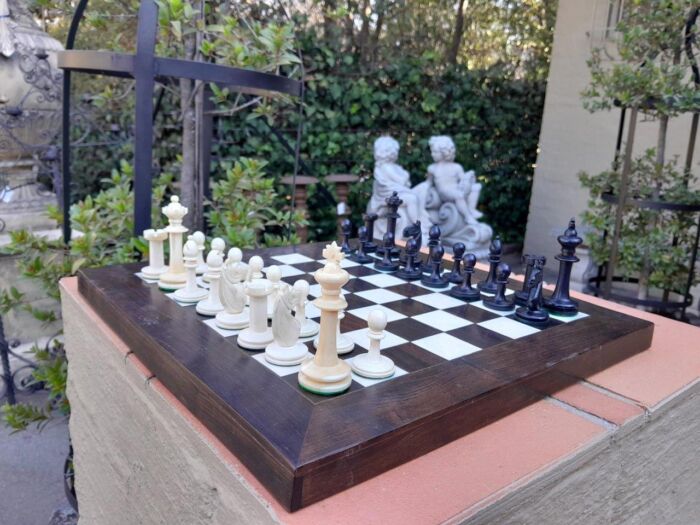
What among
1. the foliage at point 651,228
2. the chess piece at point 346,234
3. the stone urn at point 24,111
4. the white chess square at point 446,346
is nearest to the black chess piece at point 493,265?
the white chess square at point 446,346

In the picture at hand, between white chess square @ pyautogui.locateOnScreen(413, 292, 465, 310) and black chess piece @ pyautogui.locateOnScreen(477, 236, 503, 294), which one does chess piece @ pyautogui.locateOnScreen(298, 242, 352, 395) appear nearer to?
white chess square @ pyautogui.locateOnScreen(413, 292, 465, 310)

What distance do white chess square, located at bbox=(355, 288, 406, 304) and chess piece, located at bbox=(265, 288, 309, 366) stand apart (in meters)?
0.41

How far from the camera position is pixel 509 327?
1296mm

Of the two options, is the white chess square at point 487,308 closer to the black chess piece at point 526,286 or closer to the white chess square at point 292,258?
the black chess piece at point 526,286

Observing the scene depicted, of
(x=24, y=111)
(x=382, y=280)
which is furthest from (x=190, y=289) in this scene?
(x=24, y=111)

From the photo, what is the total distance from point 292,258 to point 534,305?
783 mm

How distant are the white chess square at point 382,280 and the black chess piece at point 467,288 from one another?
0.56 feet

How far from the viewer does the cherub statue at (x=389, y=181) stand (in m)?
4.97

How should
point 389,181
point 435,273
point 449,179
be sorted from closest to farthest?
point 435,273
point 389,181
point 449,179

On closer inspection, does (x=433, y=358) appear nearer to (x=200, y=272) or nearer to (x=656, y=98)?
(x=200, y=272)

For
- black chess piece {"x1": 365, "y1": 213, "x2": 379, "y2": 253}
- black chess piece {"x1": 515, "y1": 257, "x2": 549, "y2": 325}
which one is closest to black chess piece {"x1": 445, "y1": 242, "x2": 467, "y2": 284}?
black chess piece {"x1": 515, "y1": 257, "x2": 549, "y2": 325}

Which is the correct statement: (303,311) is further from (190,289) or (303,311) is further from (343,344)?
(190,289)

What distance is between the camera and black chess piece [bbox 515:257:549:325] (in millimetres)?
1328

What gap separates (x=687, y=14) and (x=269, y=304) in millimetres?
3182
